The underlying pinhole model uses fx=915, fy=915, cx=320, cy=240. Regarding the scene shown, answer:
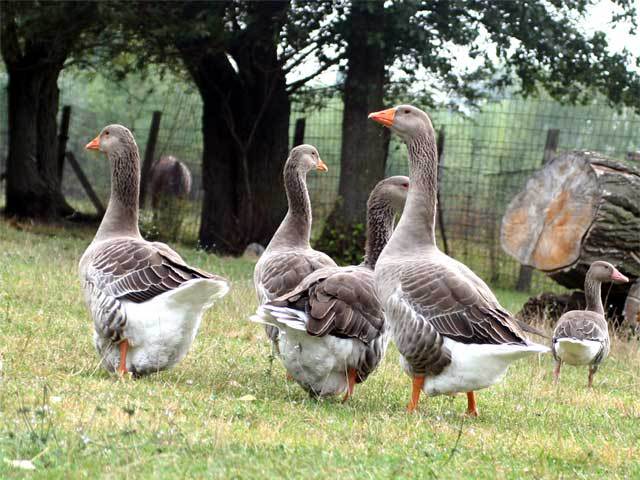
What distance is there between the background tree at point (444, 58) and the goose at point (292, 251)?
550 centimetres

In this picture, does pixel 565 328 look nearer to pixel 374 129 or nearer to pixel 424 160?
pixel 424 160

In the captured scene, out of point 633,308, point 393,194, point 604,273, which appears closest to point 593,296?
point 604,273

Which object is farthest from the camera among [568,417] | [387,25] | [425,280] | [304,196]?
[387,25]

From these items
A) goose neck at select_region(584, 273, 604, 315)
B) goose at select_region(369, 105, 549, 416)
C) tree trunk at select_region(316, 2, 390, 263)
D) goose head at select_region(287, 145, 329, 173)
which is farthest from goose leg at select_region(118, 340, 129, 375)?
tree trunk at select_region(316, 2, 390, 263)

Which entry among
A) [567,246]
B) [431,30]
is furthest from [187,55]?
[567,246]

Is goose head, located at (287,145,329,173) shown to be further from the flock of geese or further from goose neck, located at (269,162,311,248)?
the flock of geese

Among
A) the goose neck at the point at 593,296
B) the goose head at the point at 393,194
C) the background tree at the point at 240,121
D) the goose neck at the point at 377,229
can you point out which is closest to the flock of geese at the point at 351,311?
the goose neck at the point at 377,229

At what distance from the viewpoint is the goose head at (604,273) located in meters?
9.05

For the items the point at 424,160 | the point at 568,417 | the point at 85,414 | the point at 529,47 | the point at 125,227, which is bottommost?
the point at 568,417

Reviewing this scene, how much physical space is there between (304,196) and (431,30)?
22.5 feet

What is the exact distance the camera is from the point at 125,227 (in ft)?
21.8

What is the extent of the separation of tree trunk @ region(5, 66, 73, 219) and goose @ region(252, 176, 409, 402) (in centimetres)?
1379

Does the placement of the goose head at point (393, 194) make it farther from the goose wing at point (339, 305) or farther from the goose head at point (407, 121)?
the goose wing at point (339, 305)

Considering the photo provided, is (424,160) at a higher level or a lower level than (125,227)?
higher
